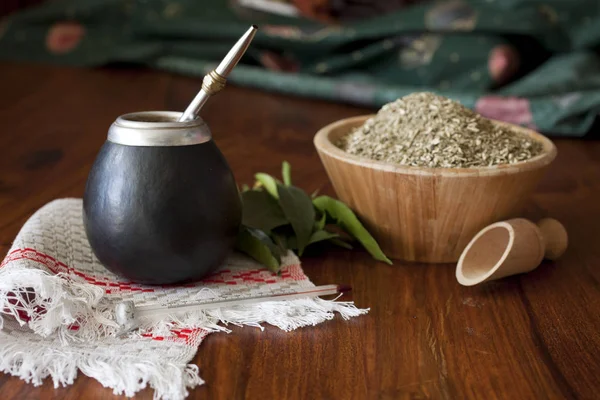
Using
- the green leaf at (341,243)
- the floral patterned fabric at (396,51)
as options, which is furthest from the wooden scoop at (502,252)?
the floral patterned fabric at (396,51)

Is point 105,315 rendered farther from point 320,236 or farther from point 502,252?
point 502,252

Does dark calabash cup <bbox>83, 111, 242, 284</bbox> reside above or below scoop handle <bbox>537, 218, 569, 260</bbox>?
above

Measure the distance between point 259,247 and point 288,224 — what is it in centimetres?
8

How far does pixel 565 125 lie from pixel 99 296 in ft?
3.42

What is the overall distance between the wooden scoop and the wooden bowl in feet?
0.07

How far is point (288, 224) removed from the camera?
81cm

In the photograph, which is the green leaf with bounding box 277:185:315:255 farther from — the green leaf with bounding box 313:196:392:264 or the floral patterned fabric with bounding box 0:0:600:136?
the floral patterned fabric with bounding box 0:0:600:136

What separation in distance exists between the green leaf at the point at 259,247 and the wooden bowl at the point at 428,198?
0.11m

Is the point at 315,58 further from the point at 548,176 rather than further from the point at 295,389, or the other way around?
the point at 295,389

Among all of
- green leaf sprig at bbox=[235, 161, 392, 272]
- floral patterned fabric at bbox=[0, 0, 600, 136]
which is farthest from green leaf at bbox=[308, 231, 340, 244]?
floral patterned fabric at bbox=[0, 0, 600, 136]

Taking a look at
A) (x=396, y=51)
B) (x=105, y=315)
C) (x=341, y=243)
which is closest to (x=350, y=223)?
(x=341, y=243)

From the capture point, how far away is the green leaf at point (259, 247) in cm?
73

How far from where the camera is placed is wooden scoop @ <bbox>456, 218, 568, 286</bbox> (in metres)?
0.71

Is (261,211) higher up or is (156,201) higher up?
(156,201)
